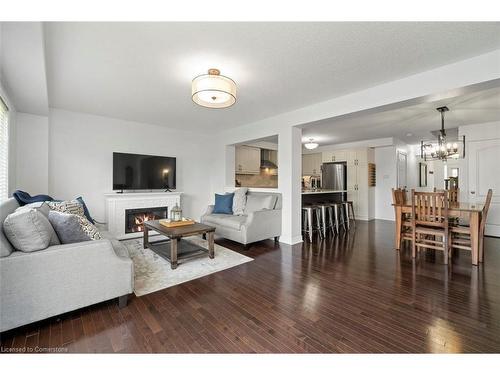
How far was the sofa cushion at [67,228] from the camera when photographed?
77.0 inches

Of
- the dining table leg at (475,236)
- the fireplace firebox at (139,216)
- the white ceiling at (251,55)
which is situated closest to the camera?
the white ceiling at (251,55)

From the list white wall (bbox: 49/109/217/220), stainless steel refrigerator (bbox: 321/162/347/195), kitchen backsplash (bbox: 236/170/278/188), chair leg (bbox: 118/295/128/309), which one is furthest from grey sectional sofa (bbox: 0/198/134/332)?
stainless steel refrigerator (bbox: 321/162/347/195)

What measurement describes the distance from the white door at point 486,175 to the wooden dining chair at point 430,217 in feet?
8.06

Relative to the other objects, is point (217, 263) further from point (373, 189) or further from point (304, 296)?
point (373, 189)

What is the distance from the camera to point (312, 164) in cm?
834

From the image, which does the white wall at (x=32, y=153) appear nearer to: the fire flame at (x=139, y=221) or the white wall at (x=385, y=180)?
the fire flame at (x=139, y=221)

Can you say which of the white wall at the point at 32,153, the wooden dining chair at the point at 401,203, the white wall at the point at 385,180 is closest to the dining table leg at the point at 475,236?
the wooden dining chair at the point at 401,203

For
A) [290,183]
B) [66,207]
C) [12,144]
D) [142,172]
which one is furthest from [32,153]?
[290,183]

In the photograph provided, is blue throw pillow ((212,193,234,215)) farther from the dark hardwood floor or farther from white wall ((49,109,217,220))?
the dark hardwood floor

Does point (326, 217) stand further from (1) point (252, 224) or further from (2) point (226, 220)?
(2) point (226, 220)

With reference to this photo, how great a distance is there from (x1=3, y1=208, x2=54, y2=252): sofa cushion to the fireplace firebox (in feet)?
9.37

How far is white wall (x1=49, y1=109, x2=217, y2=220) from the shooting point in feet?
13.5

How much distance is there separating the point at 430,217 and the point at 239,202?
10.4ft
